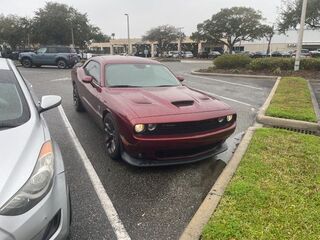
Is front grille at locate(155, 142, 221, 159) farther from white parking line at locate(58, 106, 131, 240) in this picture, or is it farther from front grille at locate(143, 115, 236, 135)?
white parking line at locate(58, 106, 131, 240)

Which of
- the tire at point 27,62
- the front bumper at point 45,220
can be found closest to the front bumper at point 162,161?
the front bumper at point 45,220

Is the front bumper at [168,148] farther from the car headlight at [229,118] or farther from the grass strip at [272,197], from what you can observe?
the grass strip at [272,197]

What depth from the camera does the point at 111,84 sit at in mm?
5281

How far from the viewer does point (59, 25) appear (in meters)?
38.8

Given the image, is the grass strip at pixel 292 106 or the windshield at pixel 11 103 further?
the grass strip at pixel 292 106

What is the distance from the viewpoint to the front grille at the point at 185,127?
3982 mm

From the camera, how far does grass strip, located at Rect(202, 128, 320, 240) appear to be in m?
2.88

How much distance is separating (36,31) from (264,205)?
41512mm

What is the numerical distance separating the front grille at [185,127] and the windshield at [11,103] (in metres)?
1.45

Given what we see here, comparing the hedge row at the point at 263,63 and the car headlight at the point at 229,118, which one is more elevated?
the car headlight at the point at 229,118

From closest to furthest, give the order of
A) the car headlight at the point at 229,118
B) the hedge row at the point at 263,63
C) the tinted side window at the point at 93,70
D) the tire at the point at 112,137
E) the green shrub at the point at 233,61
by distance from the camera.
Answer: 1. the tire at the point at 112,137
2. the car headlight at the point at 229,118
3. the tinted side window at the point at 93,70
4. the hedge row at the point at 263,63
5. the green shrub at the point at 233,61

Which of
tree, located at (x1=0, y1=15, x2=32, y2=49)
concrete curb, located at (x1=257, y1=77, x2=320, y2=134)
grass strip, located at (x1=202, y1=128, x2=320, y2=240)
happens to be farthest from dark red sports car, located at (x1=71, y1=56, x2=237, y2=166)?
tree, located at (x1=0, y1=15, x2=32, y2=49)

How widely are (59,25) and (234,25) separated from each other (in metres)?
28.8

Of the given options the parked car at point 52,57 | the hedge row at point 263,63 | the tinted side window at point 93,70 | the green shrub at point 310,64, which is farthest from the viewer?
the parked car at point 52,57
